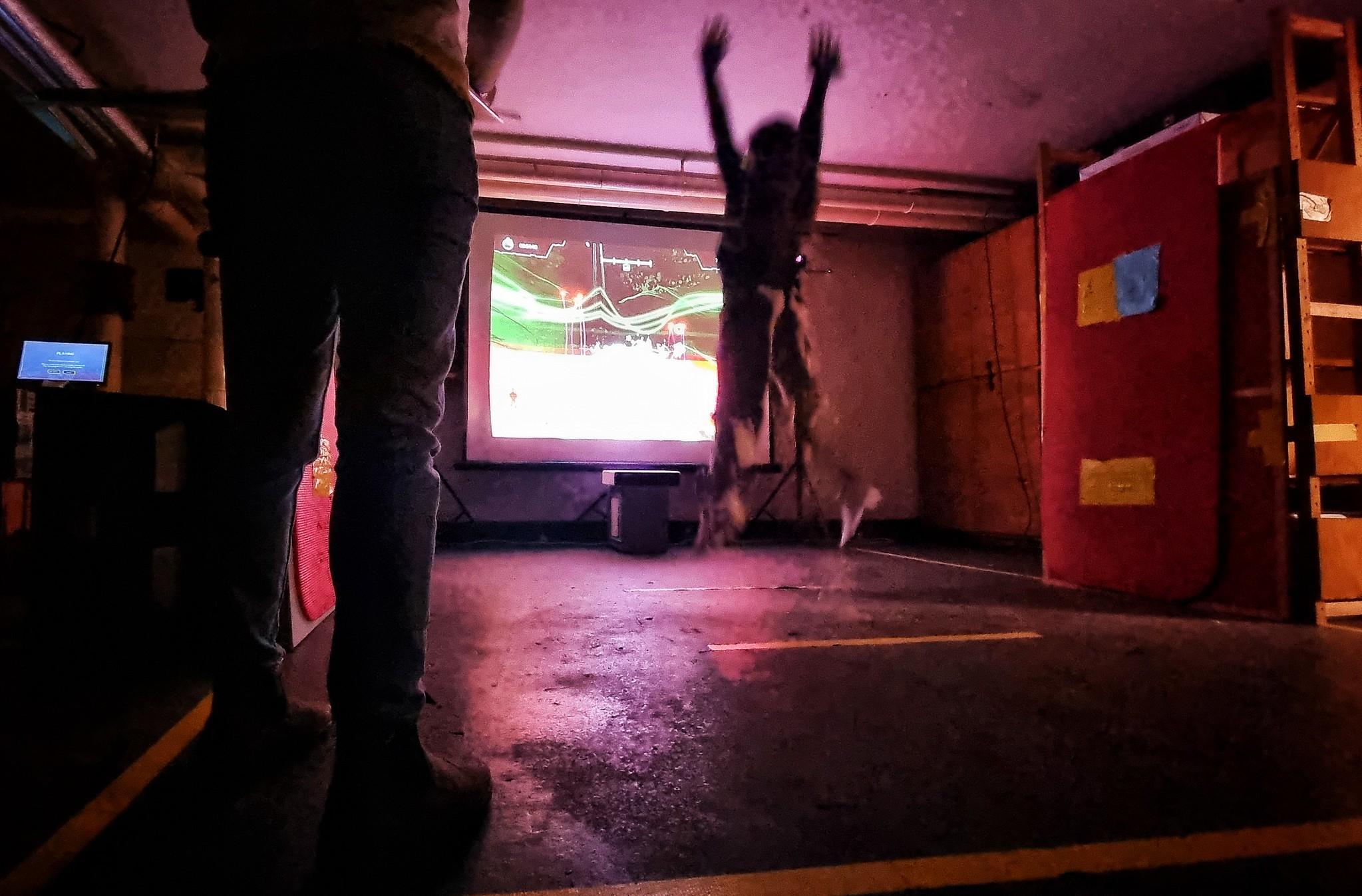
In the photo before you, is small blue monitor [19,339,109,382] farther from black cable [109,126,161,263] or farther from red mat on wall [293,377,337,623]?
red mat on wall [293,377,337,623]

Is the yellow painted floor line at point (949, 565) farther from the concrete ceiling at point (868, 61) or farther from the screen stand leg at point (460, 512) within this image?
the screen stand leg at point (460, 512)

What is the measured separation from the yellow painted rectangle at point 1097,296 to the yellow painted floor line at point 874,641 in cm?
139

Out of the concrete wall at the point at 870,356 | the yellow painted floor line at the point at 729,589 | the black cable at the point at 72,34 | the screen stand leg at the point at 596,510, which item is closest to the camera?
the yellow painted floor line at the point at 729,589

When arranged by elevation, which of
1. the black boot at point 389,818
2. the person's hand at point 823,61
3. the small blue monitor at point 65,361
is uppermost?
the person's hand at point 823,61

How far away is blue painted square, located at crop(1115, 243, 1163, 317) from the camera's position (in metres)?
2.46

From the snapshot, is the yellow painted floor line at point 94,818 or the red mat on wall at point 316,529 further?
the red mat on wall at point 316,529

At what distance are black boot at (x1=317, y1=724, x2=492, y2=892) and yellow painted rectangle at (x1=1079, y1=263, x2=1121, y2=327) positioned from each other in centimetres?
278

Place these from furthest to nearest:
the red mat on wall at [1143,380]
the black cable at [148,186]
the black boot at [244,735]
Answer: the black cable at [148,186] → the red mat on wall at [1143,380] → the black boot at [244,735]

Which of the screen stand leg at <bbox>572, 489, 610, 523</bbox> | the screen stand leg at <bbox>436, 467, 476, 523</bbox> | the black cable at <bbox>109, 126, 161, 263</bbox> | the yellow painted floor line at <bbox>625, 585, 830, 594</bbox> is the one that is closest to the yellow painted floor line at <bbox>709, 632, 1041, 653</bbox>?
the yellow painted floor line at <bbox>625, 585, 830, 594</bbox>

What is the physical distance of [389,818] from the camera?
2.41 ft

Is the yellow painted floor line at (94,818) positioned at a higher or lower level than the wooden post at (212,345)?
lower

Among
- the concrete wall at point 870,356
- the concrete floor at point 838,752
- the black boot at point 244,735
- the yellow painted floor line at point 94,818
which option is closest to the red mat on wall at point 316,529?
the concrete floor at point 838,752

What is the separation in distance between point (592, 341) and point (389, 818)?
393 centimetres

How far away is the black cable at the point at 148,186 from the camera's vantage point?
3650 mm
